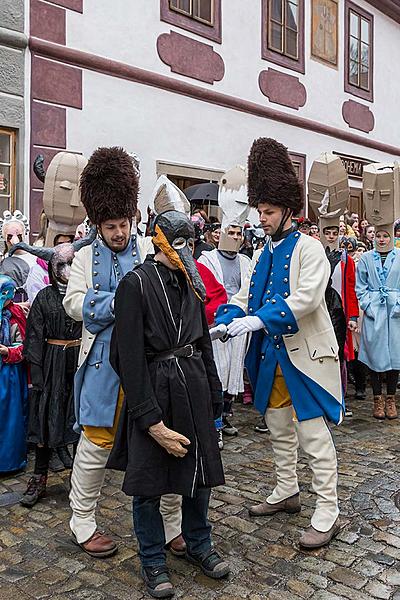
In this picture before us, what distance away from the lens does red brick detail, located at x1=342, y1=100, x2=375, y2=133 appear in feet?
43.6

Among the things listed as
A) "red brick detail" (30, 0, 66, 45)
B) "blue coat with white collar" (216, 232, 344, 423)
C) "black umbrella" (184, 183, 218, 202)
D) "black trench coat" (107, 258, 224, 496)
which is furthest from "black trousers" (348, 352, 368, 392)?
"red brick detail" (30, 0, 66, 45)

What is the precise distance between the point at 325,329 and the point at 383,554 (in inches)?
44.3

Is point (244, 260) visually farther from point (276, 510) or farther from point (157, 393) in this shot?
point (157, 393)

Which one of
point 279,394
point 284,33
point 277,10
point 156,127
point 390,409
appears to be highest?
point 277,10

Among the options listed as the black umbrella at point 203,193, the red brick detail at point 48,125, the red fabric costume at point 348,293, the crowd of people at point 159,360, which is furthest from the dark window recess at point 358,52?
the crowd of people at point 159,360

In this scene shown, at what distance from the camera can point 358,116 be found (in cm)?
1366

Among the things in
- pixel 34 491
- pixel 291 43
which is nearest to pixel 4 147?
pixel 34 491

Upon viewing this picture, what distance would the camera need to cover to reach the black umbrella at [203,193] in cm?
876

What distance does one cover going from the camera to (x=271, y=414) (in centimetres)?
376

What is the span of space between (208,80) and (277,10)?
242 cm

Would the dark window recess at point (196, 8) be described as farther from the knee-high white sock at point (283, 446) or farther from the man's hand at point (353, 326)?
the knee-high white sock at point (283, 446)

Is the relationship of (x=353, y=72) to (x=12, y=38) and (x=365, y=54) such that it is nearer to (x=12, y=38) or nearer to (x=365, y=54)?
(x=365, y=54)

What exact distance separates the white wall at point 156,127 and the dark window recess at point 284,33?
113 cm

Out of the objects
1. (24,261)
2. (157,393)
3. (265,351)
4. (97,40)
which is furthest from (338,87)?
(157,393)
